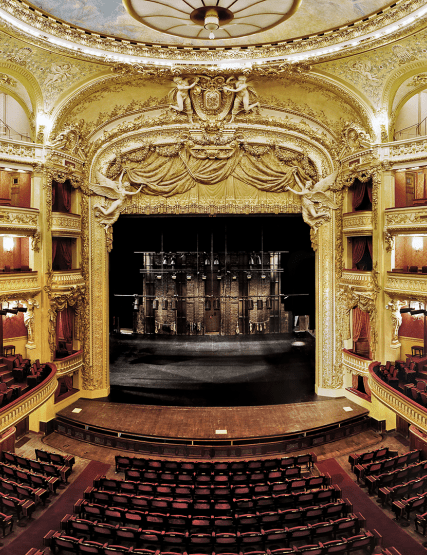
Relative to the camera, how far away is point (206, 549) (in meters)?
7.55

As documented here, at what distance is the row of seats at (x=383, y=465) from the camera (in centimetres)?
994

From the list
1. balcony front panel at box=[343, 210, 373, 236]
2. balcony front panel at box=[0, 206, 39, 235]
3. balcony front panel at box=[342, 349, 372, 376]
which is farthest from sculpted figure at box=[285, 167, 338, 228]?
balcony front panel at box=[0, 206, 39, 235]

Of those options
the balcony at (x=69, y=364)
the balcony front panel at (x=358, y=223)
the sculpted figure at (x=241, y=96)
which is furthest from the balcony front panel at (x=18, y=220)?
the balcony front panel at (x=358, y=223)

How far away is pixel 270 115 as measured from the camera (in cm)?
1502

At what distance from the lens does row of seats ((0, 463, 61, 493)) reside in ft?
31.1

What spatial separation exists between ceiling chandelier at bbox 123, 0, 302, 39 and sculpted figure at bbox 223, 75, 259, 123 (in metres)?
2.36

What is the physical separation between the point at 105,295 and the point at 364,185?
967cm

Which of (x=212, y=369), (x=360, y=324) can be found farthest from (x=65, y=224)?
(x=360, y=324)

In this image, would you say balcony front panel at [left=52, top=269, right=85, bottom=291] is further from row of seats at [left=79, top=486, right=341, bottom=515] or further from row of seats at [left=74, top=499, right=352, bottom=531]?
row of seats at [left=74, top=499, right=352, bottom=531]

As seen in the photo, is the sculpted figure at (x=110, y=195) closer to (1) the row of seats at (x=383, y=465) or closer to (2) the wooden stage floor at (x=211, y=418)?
(2) the wooden stage floor at (x=211, y=418)

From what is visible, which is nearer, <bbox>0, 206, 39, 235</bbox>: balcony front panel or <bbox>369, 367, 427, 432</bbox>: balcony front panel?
<bbox>369, 367, 427, 432</bbox>: balcony front panel

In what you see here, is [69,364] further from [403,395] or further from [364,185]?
[364,185]

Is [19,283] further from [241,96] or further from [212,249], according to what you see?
[241,96]

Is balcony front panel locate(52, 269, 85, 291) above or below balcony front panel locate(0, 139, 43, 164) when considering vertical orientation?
below
